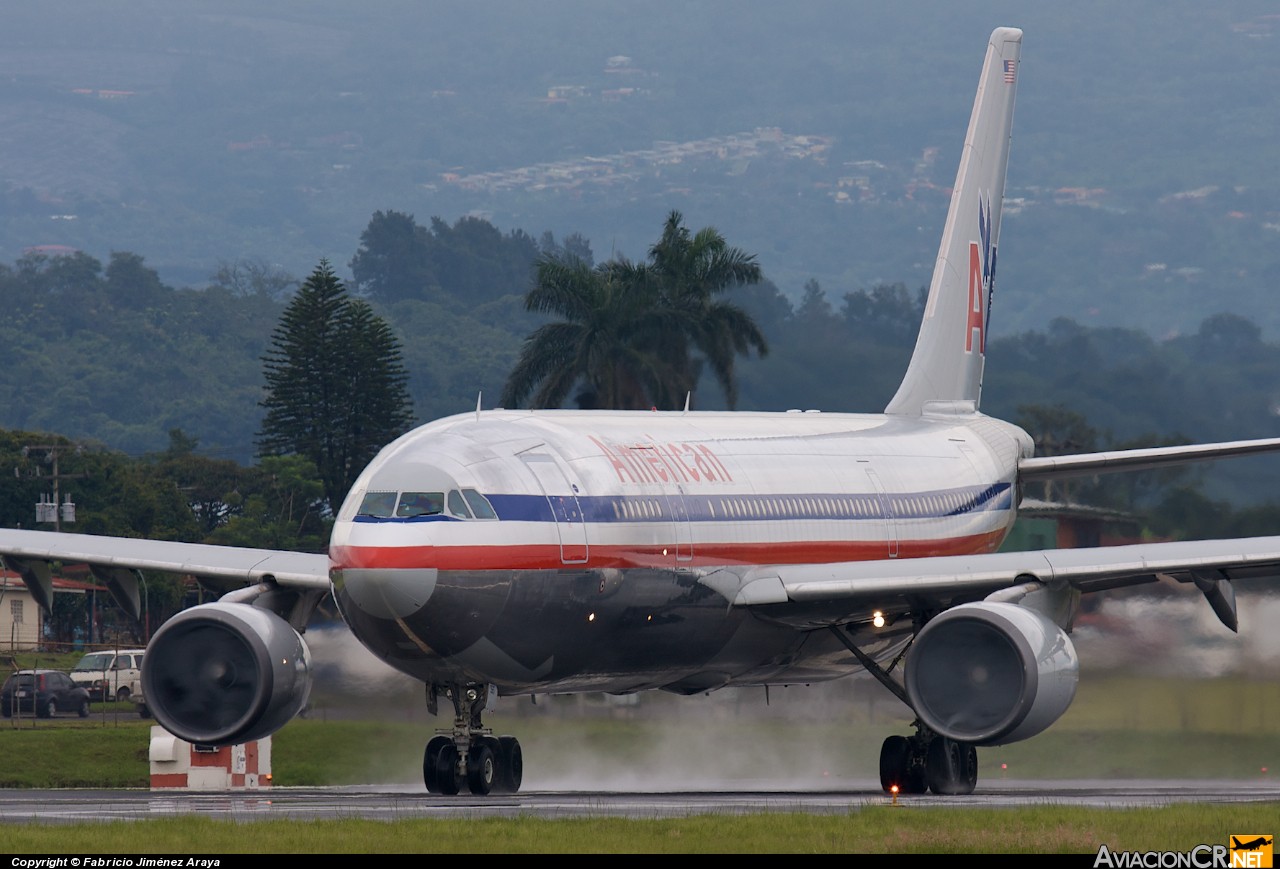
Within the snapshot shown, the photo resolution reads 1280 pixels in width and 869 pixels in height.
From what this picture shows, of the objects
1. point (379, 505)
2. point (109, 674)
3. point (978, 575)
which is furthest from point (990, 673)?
point (109, 674)

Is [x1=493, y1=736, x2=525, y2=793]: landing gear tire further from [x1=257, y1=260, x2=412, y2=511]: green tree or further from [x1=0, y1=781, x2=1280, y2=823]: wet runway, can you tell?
[x1=257, y1=260, x2=412, y2=511]: green tree

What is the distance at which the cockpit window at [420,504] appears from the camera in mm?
22328

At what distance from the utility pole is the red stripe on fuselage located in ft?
165

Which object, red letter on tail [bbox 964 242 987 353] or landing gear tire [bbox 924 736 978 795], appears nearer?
landing gear tire [bbox 924 736 978 795]

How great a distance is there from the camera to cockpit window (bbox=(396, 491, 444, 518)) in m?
22.3

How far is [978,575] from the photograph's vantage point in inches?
1015

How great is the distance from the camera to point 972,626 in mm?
23781

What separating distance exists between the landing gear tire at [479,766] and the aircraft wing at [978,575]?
135 inches

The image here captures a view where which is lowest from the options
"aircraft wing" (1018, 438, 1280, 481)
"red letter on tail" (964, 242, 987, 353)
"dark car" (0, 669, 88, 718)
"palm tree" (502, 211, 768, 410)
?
"dark car" (0, 669, 88, 718)

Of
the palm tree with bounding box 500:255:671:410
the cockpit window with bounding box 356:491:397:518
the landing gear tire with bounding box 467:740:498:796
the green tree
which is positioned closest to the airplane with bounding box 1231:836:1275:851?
the cockpit window with bounding box 356:491:397:518

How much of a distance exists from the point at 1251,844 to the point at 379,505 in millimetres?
9721

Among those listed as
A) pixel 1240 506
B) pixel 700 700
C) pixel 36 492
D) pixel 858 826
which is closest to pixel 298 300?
pixel 36 492

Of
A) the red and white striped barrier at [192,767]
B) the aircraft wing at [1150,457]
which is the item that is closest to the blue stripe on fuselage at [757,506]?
the aircraft wing at [1150,457]

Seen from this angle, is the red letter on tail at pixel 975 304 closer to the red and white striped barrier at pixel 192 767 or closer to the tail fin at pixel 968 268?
the tail fin at pixel 968 268
